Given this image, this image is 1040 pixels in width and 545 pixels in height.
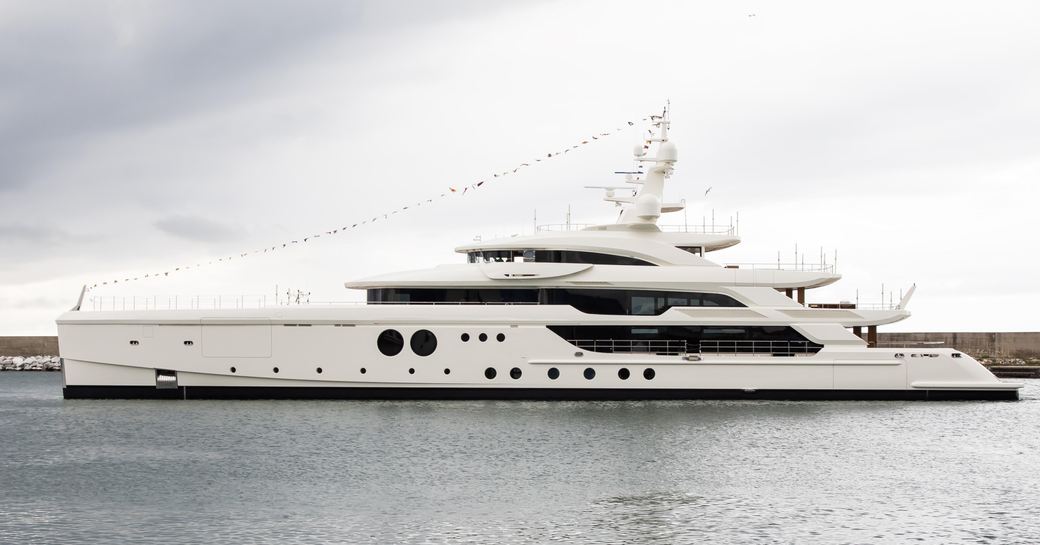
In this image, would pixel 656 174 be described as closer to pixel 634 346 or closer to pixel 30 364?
pixel 634 346

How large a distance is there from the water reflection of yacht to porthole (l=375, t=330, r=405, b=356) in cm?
3

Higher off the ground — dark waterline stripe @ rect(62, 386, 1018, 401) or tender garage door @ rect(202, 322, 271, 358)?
tender garage door @ rect(202, 322, 271, 358)

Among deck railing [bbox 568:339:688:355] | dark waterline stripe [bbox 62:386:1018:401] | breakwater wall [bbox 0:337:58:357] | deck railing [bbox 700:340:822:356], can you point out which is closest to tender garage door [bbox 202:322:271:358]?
dark waterline stripe [bbox 62:386:1018:401]

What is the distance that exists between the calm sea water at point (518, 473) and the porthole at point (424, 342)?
4.70 ft

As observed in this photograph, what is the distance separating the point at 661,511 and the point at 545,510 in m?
1.71

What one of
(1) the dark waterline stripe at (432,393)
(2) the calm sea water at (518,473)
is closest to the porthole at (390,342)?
(1) the dark waterline stripe at (432,393)

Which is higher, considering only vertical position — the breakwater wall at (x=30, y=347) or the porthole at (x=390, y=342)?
the porthole at (x=390, y=342)

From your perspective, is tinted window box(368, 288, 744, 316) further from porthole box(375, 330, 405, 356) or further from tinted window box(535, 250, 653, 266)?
porthole box(375, 330, 405, 356)

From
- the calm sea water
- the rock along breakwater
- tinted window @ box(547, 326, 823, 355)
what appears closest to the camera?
the calm sea water

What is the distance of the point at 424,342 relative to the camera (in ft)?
90.5

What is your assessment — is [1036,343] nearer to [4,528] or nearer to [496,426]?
[496,426]

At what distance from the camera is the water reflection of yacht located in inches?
1084

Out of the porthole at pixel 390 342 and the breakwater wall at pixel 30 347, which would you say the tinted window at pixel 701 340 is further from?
the breakwater wall at pixel 30 347

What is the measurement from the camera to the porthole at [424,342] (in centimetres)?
2758
